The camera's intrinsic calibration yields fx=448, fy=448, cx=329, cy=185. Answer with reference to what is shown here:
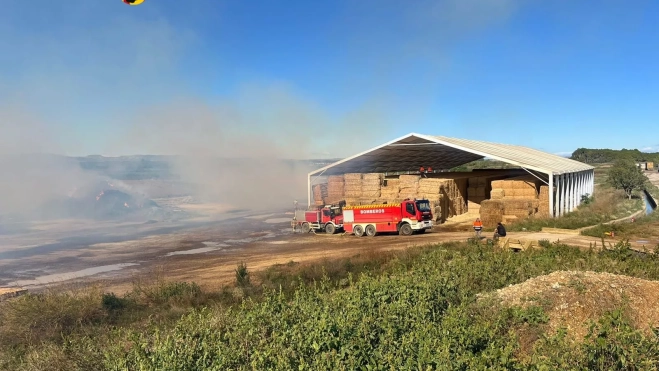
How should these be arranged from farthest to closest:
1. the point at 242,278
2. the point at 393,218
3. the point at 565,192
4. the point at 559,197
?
the point at 565,192 → the point at 559,197 → the point at 393,218 → the point at 242,278

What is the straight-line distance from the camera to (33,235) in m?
31.2

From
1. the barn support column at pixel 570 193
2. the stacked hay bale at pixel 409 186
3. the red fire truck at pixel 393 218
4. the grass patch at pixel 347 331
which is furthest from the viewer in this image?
the barn support column at pixel 570 193

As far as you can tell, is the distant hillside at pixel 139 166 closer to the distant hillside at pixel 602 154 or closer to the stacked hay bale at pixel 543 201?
the stacked hay bale at pixel 543 201

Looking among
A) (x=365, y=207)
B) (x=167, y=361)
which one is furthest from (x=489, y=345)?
(x=365, y=207)

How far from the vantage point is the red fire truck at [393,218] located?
24812mm

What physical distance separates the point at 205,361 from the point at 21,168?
155ft

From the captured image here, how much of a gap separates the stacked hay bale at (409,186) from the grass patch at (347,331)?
1782cm

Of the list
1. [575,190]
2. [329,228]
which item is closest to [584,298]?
[329,228]

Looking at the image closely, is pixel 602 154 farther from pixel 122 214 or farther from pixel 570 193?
pixel 122 214

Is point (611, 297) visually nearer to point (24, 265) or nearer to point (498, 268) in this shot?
point (498, 268)

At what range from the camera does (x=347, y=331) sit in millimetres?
6285

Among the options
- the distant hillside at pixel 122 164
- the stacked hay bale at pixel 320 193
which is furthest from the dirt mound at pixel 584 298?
the distant hillside at pixel 122 164

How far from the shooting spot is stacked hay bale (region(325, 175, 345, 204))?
109 ft

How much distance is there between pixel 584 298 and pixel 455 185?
2377 cm
